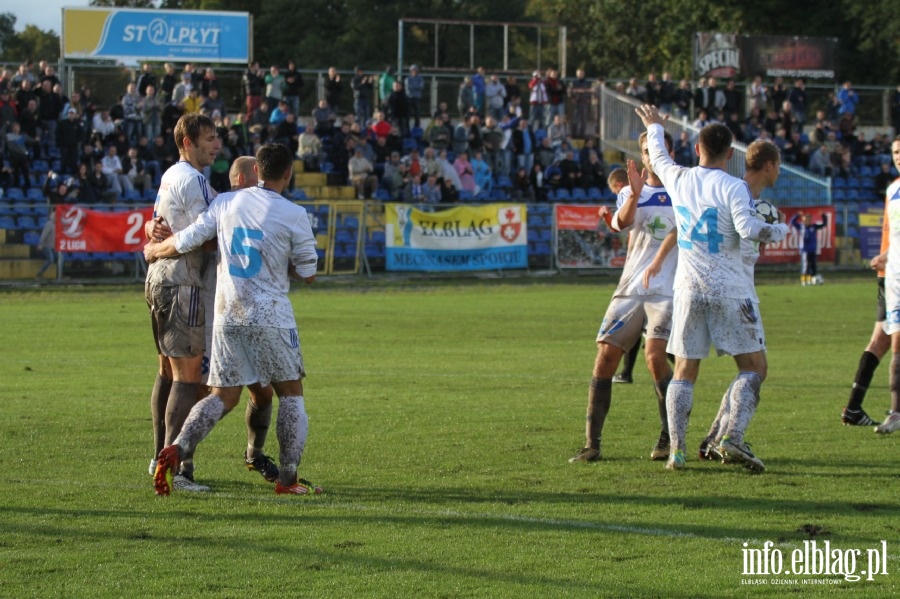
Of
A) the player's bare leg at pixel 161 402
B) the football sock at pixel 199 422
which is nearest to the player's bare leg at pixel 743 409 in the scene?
the football sock at pixel 199 422

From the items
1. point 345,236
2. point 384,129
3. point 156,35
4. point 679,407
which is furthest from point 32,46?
point 679,407

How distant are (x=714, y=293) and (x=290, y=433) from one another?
2867mm

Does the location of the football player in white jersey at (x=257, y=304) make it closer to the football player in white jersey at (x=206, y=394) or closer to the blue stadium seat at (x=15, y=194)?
the football player in white jersey at (x=206, y=394)

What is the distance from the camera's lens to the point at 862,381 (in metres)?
10.6

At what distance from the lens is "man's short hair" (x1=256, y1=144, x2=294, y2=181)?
24.5 feet

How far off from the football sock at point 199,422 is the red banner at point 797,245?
2649 centimetres

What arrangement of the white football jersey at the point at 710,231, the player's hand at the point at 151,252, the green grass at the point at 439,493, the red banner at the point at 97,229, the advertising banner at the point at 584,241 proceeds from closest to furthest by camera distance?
1. the green grass at the point at 439,493
2. the player's hand at the point at 151,252
3. the white football jersey at the point at 710,231
4. the red banner at the point at 97,229
5. the advertising banner at the point at 584,241

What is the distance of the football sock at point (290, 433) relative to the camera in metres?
7.48

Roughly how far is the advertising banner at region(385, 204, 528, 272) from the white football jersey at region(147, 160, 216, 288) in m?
21.7

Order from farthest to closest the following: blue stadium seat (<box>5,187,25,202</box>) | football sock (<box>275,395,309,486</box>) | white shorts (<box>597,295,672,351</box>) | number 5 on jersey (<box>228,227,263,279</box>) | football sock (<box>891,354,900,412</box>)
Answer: blue stadium seat (<box>5,187,25,202</box>), football sock (<box>891,354,900,412</box>), white shorts (<box>597,295,672,351</box>), football sock (<box>275,395,309,486</box>), number 5 on jersey (<box>228,227,263,279</box>)

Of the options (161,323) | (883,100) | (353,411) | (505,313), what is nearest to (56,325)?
(505,313)

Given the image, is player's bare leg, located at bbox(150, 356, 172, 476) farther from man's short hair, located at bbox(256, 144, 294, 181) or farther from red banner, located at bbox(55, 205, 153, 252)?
red banner, located at bbox(55, 205, 153, 252)

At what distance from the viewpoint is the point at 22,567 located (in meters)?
5.95

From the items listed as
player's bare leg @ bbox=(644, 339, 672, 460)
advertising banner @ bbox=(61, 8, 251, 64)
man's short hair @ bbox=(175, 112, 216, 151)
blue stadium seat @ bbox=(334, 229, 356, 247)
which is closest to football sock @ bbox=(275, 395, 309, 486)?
man's short hair @ bbox=(175, 112, 216, 151)
